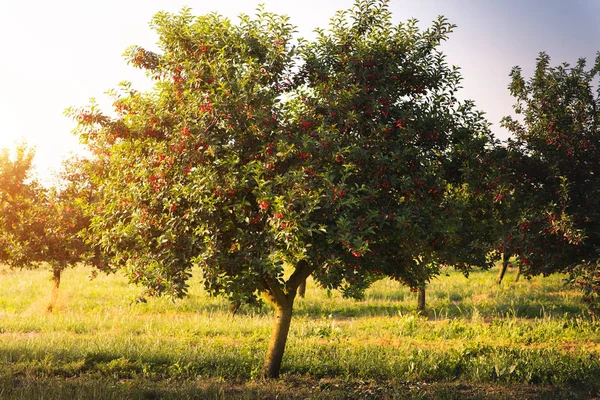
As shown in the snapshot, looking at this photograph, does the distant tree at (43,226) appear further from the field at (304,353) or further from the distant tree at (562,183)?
the distant tree at (562,183)

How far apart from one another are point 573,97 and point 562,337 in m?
8.36

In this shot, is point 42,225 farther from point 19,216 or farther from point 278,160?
point 278,160

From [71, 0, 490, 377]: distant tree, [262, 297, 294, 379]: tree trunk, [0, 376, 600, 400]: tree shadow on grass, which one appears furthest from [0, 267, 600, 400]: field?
[71, 0, 490, 377]: distant tree

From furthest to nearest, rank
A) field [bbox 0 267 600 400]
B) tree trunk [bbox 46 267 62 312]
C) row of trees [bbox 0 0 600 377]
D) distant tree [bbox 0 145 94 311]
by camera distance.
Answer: tree trunk [bbox 46 267 62 312] → distant tree [bbox 0 145 94 311] → field [bbox 0 267 600 400] → row of trees [bbox 0 0 600 377]

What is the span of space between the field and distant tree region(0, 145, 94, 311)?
251cm

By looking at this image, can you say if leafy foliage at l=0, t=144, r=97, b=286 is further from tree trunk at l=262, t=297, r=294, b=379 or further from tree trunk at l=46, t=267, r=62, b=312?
tree trunk at l=262, t=297, r=294, b=379

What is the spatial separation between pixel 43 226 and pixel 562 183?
795 inches

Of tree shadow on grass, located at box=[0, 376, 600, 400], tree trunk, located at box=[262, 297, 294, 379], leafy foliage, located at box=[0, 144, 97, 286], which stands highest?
leafy foliage, located at box=[0, 144, 97, 286]

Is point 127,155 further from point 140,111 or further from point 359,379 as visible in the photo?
point 359,379

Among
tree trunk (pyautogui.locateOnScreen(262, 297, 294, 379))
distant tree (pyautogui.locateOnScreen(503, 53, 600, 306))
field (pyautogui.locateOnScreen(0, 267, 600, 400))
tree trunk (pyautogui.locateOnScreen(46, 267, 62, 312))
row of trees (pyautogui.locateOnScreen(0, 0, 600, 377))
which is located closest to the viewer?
row of trees (pyautogui.locateOnScreen(0, 0, 600, 377))

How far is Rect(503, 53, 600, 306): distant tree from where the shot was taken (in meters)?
15.0

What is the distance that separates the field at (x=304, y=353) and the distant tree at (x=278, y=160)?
1884mm

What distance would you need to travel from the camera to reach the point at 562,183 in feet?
48.1

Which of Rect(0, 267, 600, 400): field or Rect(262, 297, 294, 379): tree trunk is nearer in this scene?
Rect(0, 267, 600, 400): field
